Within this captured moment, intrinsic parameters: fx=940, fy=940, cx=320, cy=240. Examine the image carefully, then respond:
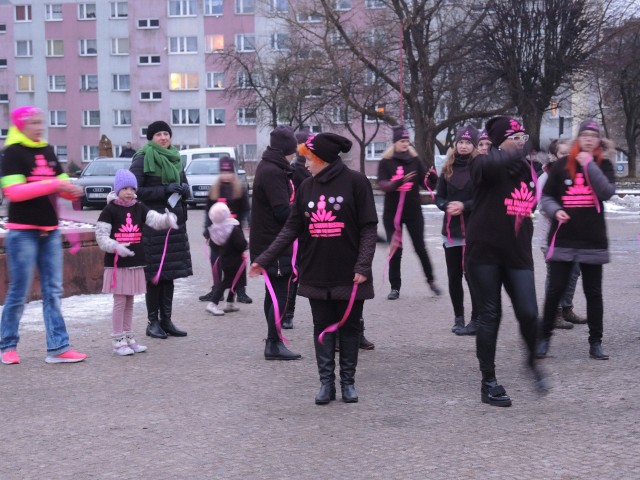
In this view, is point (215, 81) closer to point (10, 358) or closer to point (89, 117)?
point (89, 117)

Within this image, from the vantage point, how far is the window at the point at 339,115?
49062 millimetres

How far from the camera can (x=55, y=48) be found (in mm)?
68188

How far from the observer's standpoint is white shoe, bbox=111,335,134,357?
7.85 m

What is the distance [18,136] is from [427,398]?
3.69 metres

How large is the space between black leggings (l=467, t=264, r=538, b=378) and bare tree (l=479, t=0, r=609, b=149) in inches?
1173

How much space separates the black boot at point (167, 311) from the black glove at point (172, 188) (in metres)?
0.86

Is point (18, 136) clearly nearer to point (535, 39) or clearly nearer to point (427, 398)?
point (427, 398)

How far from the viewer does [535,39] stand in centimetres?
3578

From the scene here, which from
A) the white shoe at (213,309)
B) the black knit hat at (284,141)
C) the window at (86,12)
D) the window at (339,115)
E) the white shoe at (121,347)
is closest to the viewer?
the black knit hat at (284,141)

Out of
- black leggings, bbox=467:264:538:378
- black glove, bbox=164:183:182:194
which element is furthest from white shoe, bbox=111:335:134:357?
black leggings, bbox=467:264:538:378

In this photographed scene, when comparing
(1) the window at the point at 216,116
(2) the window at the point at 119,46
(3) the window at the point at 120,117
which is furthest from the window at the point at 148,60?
(1) the window at the point at 216,116

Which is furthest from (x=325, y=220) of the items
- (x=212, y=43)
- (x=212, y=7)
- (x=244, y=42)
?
(x=212, y=7)

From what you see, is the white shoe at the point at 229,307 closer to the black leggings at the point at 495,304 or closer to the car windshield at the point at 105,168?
the black leggings at the point at 495,304

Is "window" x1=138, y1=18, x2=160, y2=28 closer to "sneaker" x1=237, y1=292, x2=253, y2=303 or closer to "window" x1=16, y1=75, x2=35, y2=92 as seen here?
"window" x1=16, y1=75, x2=35, y2=92
